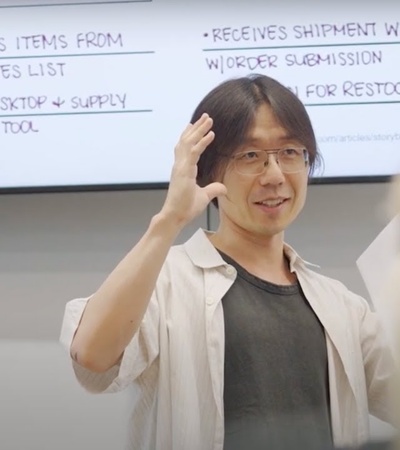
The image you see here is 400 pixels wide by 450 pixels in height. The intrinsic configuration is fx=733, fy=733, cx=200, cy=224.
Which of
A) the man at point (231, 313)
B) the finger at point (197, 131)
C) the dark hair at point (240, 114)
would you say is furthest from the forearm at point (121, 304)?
the dark hair at point (240, 114)

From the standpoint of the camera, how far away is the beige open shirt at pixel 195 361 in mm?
1030

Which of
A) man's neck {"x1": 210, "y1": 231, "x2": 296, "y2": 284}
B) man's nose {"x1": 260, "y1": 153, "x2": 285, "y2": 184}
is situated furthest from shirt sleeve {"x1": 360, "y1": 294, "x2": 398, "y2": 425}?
man's nose {"x1": 260, "y1": 153, "x2": 285, "y2": 184}

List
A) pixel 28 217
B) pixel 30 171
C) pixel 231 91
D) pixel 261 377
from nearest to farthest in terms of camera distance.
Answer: pixel 261 377 < pixel 231 91 < pixel 30 171 < pixel 28 217

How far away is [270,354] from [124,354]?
0.22 metres

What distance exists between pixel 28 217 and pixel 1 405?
0.45m

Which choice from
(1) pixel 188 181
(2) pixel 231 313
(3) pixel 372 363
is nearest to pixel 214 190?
(1) pixel 188 181

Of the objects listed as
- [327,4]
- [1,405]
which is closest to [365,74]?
[327,4]

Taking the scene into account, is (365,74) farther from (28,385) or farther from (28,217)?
(28,385)

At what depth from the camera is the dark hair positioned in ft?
3.73

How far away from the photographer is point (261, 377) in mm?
1062

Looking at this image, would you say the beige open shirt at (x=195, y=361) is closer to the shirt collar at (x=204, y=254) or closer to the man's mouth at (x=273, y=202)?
the shirt collar at (x=204, y=254)

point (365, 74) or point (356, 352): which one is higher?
point (365, 74)

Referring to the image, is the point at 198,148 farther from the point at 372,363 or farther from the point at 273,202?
the point at 372,363

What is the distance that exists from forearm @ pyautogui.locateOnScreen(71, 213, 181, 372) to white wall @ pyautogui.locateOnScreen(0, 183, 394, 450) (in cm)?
77
